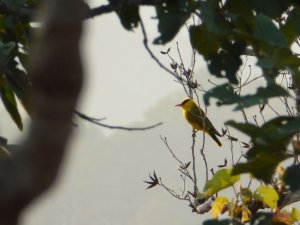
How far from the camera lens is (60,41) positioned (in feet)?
1.99

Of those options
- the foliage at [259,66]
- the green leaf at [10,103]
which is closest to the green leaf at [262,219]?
the foliage at [259,66]

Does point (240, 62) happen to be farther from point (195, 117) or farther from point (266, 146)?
point (195, 117)

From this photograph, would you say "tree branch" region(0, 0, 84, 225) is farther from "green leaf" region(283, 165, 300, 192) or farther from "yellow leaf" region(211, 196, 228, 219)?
"yellow leaf" region(211, 196, 228, 219)

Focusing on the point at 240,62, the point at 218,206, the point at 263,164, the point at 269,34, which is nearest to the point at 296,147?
the point at 263,164

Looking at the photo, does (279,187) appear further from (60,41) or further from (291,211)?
(60,41)

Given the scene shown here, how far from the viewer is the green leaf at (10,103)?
2.21 metres

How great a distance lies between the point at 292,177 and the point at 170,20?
14.5 inches

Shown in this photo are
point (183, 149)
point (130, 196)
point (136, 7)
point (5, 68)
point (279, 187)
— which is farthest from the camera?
point (130, 196)

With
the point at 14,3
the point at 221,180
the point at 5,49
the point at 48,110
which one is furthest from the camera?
the point at 5,49

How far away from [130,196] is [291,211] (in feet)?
158

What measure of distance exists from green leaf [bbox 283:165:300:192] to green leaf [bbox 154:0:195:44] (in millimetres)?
333

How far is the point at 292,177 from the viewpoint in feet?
4.93

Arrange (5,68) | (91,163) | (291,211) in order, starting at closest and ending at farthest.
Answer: (5,68), (291,211), (91,163)

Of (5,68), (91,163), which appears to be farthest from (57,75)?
(91,163)
